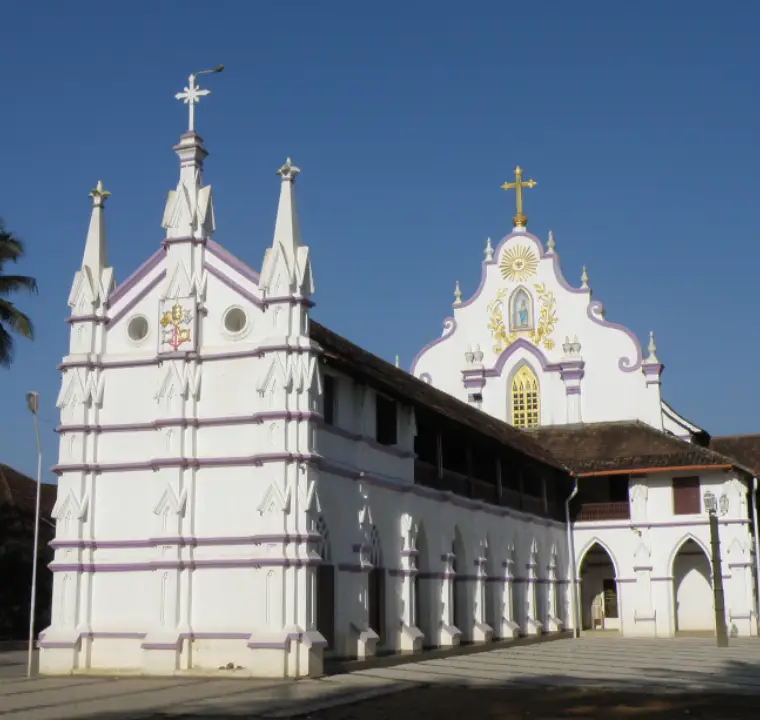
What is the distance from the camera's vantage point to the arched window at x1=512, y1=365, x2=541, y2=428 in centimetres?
4438

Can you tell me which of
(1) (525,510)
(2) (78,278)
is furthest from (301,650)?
(1) (525,510)

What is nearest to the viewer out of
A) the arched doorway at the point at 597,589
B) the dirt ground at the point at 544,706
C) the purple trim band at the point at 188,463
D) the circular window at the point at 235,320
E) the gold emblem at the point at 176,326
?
the dirt ground at the point at 544,706

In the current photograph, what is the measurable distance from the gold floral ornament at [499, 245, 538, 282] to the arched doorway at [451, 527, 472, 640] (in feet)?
55.4

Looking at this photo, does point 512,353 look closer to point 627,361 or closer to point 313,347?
point 627,361

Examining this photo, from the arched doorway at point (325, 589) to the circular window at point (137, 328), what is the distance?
555 cm

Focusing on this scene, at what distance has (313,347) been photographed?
22297mm

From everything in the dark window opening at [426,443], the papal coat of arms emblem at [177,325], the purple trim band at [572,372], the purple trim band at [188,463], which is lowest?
the purple trim band at [188,463]

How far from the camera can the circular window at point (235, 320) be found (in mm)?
23250

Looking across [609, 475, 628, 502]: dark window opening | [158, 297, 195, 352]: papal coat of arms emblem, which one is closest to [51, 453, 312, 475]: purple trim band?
[158, 297, 195, 352]: papal coat of arms emblem

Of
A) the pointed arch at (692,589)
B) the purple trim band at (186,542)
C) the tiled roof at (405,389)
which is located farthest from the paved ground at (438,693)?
the pointed arch at (692,589)

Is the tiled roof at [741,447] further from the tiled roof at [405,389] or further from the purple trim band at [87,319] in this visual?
the purple trim band at [87,319]

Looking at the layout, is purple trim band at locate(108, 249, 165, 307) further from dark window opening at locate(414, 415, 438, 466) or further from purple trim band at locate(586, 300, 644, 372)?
purple trim band at locate(586, 300, 644, 372)

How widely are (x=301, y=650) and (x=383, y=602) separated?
16.7ft

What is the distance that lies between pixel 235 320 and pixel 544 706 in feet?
34.9
